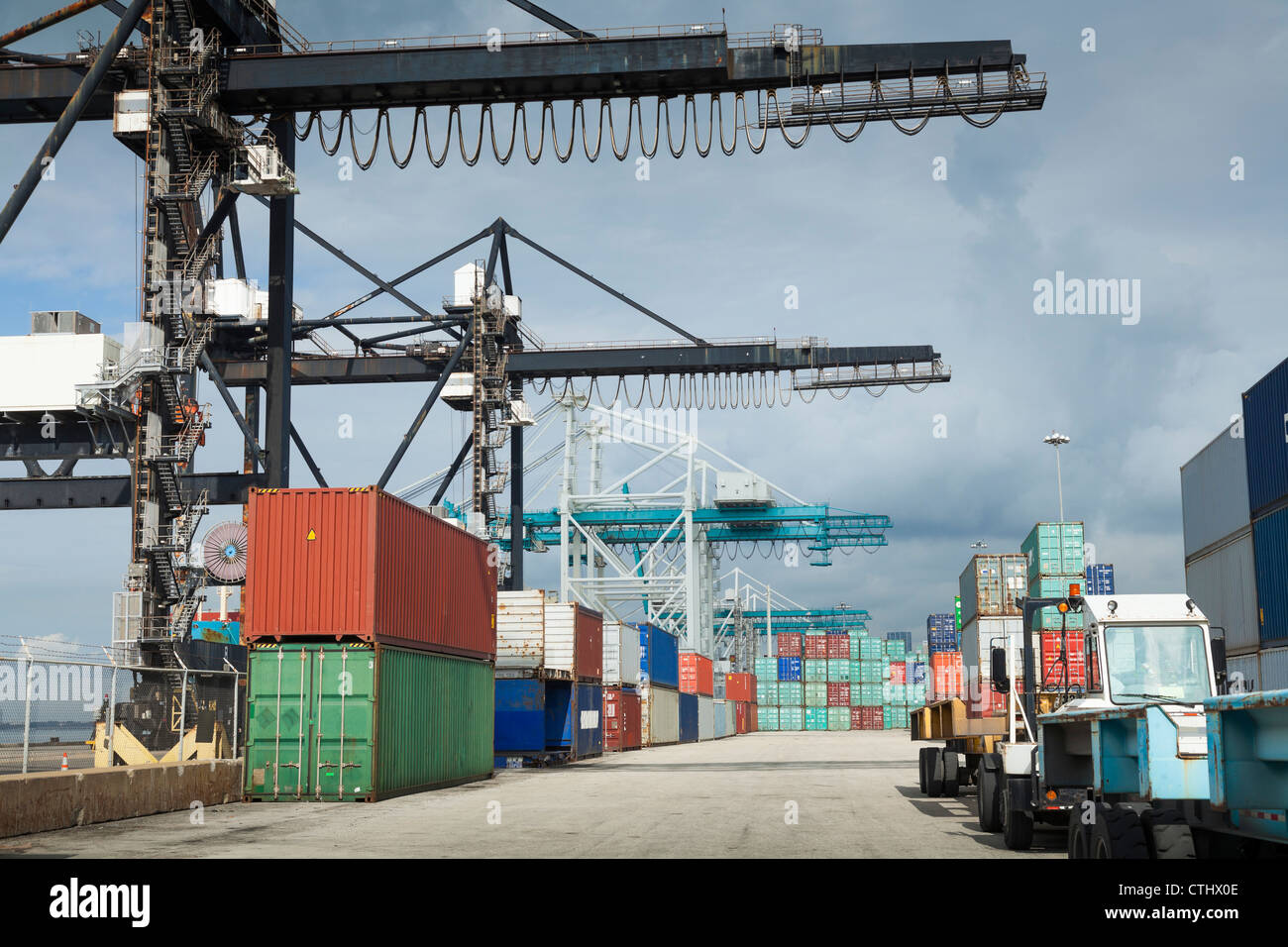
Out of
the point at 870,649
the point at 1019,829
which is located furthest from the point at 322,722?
the point at 870,649

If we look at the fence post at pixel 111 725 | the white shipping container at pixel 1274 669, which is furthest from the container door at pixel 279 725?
the white shipping container at pixel 1274 669

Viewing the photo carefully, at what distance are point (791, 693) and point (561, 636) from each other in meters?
63.8

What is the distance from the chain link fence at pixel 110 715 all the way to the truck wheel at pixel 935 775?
43.2 feet

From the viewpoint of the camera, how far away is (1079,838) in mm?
9477

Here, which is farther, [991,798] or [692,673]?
[692,673]

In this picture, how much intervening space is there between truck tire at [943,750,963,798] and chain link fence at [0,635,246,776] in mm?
13269

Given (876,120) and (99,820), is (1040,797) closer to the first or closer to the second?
(99,820)

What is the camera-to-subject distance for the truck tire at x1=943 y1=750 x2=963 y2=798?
22938mm

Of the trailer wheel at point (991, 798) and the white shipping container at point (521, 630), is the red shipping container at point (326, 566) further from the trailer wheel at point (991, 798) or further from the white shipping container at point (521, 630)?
the white shipping container at point (521, 630)

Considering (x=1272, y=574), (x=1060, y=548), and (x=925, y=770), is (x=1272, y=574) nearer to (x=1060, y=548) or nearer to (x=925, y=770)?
(x=925, y=770)

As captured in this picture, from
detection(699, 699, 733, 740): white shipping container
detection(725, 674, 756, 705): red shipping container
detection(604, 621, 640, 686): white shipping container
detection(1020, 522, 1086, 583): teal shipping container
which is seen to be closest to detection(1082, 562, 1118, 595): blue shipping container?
detection(1020, 522, 1086, 583): teal shipping container

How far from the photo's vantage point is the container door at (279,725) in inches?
838
